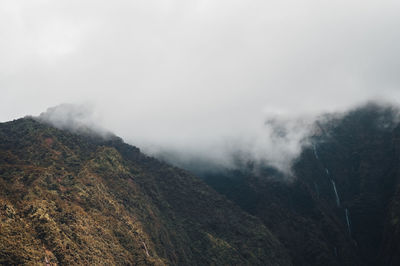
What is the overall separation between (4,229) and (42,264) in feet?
89.2

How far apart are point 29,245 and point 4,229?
15.2 metres

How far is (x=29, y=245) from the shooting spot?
19750cm

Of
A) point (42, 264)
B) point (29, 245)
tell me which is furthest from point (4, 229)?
point (42, 264)

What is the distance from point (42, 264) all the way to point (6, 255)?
731 inches

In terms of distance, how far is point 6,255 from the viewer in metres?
182

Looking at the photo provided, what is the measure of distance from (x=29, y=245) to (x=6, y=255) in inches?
648

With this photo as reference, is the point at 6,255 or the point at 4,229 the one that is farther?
the point at 4,229

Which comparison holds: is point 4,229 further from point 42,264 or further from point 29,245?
point 42,264

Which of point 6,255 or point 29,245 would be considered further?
point 29,245

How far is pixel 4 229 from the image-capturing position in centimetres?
19388

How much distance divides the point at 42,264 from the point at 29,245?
13611 millimetres
